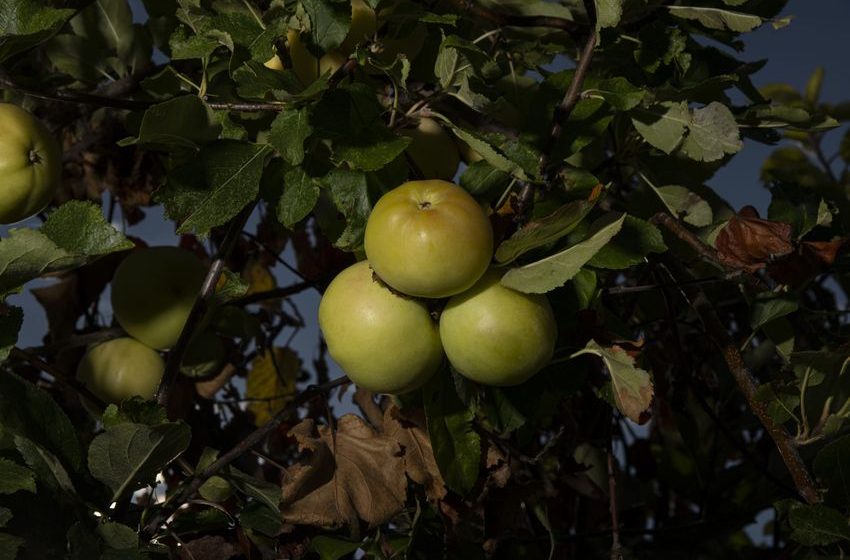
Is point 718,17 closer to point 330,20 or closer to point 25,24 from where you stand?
point 330,20

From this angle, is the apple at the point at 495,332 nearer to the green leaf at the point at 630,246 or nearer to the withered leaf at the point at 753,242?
the green leaf at the point at 630,246

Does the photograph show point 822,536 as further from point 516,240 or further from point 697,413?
point 697,413

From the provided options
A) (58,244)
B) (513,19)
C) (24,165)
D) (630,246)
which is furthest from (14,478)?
(513,19)

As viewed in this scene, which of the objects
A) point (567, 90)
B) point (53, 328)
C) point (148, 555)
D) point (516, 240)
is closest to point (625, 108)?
point (567, 90)

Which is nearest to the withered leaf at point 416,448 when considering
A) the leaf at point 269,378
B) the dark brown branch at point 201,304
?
the dark brown branch at point 201,304

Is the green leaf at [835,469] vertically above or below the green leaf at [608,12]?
below

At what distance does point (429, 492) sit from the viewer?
3.07 feet

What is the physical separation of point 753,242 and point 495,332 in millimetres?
305

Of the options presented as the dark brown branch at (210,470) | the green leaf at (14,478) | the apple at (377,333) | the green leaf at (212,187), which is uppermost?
the green leaf at (212,187)

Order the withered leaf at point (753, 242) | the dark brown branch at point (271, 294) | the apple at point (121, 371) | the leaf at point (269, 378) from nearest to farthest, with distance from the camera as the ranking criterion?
the withered leaf at point (753, 242)
the apple at point (121, 371)
the dark brown branch at point (271, 294)
the leaf at point (269, 378)

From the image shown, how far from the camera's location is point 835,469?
3.00ft

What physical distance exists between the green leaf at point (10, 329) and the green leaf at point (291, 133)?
0.79 ft

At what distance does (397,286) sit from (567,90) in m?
0.26

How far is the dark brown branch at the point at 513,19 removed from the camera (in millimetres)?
980
